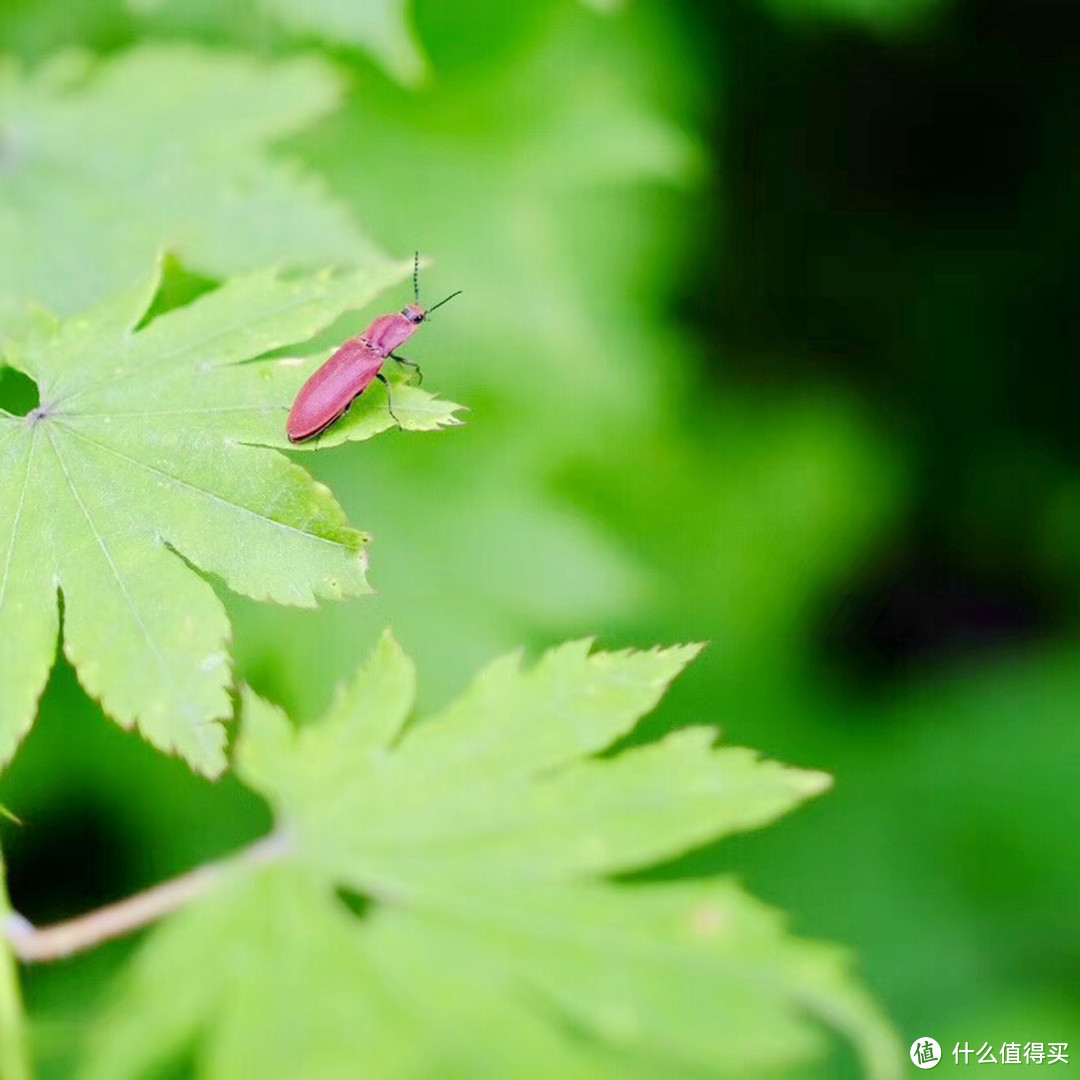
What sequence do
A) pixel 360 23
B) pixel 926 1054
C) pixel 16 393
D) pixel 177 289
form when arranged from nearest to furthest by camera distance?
pixel 16 393 < pixel 360 23 < pixel 177 289 < pixel 926 1054

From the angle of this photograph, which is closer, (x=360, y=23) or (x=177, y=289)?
(x=360, y=23)

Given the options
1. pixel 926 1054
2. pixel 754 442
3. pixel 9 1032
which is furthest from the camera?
pixel 754 442

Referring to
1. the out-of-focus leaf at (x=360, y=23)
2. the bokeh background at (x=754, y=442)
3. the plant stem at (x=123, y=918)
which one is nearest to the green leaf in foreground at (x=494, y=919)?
the plant stem at (x=123, y=918)

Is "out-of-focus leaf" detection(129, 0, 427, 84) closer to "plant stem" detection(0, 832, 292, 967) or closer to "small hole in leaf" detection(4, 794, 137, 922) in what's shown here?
"plant stem" detection(0, 832, 292, 967)

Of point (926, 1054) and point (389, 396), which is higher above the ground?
point (389, 396)

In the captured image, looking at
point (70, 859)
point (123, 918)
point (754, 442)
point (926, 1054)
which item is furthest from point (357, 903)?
point (123, 918)

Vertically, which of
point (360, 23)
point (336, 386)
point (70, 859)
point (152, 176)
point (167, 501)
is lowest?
point (167, 501)

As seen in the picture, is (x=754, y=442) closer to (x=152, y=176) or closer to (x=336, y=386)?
(x=152, y=176)

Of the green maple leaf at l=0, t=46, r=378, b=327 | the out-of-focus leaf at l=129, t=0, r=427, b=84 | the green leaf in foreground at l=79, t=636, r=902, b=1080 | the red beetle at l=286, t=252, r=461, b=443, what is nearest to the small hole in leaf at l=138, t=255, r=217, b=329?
the green maple leaf at l=0, t=46, r=378, b=327
